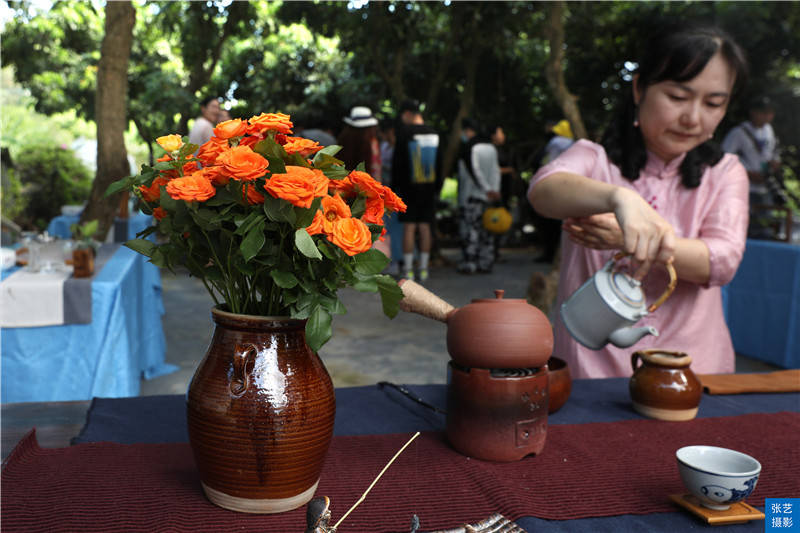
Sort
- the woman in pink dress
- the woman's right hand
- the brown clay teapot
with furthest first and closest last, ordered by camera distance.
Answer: the woman in pink dress
the woman's right hand
the brown clay teapot

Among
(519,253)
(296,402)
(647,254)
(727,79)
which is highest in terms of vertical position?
(727,79)

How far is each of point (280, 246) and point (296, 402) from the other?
19cm

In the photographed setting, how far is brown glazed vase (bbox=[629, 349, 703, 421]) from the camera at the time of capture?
47.1 inches

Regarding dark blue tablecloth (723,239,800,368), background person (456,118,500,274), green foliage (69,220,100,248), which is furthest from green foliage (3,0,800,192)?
green foliage (69,220,100,248)

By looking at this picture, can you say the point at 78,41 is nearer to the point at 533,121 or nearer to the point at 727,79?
the point at 533,121

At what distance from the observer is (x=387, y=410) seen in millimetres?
1236

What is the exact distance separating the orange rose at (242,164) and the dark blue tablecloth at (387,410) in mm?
546

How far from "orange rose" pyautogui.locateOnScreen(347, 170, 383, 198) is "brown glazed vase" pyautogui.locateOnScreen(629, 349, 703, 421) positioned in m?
0.70

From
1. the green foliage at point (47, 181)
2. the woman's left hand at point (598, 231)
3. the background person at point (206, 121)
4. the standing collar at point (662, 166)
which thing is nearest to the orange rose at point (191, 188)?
the woman's left hand at point (598, 231)

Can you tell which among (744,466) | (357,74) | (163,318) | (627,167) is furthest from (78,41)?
(744,466)

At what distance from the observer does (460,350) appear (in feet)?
3.19

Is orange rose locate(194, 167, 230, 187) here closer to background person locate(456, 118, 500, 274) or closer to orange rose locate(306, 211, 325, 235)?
orange rose locate(306, 211, 325, 235)

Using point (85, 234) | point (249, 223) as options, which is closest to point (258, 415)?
point (249, 223)

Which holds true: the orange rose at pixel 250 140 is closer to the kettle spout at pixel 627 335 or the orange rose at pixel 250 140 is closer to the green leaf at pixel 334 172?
the green leaf at pixel 334 172
